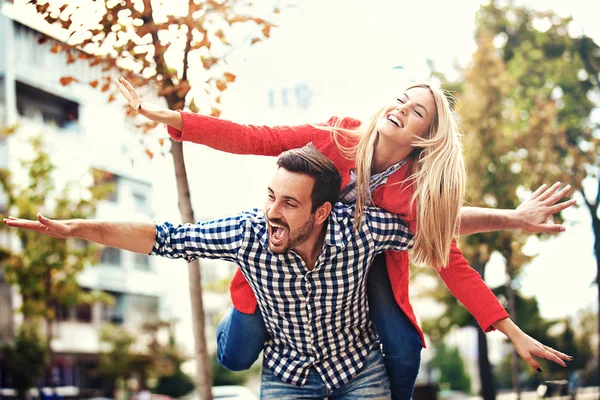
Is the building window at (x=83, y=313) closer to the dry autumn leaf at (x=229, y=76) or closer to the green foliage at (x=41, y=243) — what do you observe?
→ the green foliage at (x=41, y=243)

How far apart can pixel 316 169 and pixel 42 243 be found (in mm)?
16123

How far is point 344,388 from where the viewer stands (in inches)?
137

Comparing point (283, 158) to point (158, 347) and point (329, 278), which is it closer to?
point (329, 278)

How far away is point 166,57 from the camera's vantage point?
5395mm

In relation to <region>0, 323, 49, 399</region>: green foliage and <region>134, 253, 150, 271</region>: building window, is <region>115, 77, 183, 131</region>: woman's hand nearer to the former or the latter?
<region>0, 323, 49, 399</region>: green foliage

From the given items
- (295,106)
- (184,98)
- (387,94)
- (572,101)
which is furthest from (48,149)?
(387,94)

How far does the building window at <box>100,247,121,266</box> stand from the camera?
40.2 meters

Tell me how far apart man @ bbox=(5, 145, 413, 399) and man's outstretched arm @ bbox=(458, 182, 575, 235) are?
1.15ft

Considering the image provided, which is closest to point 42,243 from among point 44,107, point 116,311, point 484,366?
point 484,366

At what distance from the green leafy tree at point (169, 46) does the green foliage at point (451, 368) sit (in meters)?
72.3

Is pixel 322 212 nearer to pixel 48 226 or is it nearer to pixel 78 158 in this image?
pixel 48 226

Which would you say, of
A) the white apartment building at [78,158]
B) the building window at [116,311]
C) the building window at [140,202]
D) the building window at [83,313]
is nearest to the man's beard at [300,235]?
the white apartment building at [78,158]

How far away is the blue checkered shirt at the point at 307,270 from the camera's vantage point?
321cm

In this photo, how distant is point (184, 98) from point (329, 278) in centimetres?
275
